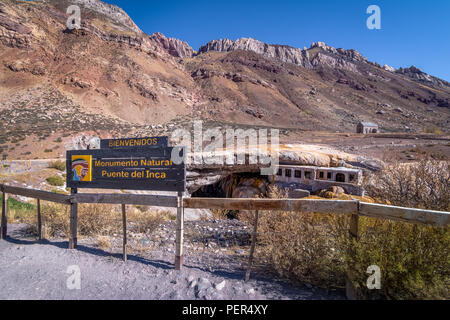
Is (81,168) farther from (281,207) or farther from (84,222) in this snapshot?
(281,207)

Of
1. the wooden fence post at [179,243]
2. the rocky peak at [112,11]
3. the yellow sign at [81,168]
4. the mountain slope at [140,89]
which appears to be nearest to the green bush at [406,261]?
the wooden fence post at [179,243]

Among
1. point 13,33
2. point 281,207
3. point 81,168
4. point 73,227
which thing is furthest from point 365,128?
point 13,33

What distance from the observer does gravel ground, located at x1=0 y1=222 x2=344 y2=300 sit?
2.93 meters

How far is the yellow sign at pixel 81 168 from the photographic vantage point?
14.3 ft

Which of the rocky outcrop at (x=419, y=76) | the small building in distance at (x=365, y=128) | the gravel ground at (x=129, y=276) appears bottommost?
the gravel ground at (x=129, y=276)

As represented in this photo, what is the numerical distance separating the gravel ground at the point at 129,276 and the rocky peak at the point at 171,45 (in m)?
115

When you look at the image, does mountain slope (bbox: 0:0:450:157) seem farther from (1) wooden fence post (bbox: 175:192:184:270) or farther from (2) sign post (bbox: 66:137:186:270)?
(1) wooden fence post (bbox: 175:192:184:270)

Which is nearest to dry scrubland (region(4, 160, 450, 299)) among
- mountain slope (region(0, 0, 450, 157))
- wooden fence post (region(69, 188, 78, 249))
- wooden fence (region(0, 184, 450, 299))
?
wooden fence (region(0, 184, 450, 299))

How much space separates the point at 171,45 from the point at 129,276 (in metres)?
119

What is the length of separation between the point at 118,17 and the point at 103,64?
43329mm

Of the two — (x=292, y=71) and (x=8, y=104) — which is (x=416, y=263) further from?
(x=292, y=71)

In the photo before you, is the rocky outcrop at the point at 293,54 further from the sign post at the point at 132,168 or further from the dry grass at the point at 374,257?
the dry grass at the point at 374,257

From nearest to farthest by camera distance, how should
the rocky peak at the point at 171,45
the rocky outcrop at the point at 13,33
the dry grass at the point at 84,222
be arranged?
the dry grass at the point at 84,222 → the rocky outcrop at the point at 13,33 → the rocky peak at the point at 171,45

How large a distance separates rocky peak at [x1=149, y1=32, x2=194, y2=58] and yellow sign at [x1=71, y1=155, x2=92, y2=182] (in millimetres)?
113844
